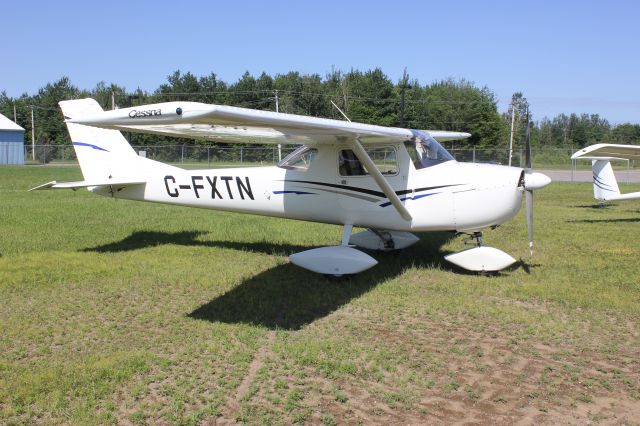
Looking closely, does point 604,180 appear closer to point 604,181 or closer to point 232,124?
point 604,181

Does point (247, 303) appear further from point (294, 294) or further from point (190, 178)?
point (190, 178)

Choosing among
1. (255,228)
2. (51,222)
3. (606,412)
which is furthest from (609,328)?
(51,222)

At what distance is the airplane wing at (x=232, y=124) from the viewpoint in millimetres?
4727

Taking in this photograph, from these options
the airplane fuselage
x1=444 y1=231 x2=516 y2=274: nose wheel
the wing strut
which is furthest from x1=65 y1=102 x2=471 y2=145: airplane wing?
x1=444 y1=231 x2=516 y2=274: nose wheel

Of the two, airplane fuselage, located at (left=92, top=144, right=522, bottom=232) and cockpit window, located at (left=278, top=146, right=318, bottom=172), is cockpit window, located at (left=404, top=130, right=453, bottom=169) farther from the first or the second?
cockpit window, located at (left=278, top=146, right=318, bottom=172)

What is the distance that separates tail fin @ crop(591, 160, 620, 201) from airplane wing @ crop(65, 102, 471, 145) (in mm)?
11030

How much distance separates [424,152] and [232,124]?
12.2ft

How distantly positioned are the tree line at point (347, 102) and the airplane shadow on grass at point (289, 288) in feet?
165

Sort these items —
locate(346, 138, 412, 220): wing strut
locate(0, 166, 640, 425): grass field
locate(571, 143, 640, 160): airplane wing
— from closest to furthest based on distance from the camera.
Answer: locate(0, 166, 640, 425): grass field, locate(346, 138, 412, 220): wing strut, locate(571, 143, 640, 160): airplane wing

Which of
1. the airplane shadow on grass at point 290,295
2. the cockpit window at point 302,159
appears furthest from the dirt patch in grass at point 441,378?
the cockpit window at point 302,159

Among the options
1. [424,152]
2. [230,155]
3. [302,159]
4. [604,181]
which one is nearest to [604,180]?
[604,181]

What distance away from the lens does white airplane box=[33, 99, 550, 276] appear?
7562 millimetres

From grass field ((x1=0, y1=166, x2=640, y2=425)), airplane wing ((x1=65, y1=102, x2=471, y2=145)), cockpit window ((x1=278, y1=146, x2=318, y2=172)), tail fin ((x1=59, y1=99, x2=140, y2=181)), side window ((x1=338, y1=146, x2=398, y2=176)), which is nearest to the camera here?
grass field ((x1=0, y1=166, x2=640, y2=425))

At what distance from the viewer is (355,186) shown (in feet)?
27.1
